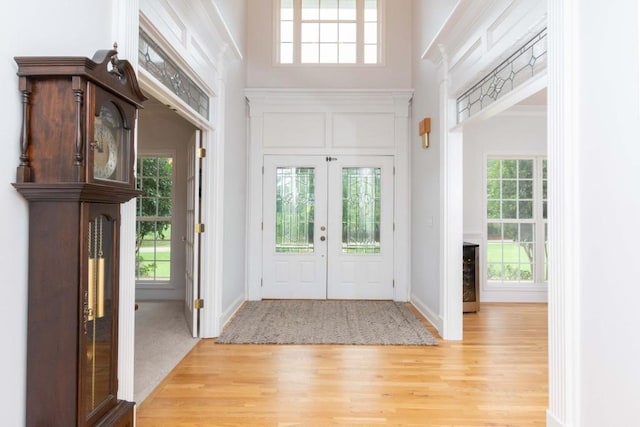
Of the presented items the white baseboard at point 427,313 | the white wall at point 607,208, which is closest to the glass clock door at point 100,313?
the white wall at point 607,208

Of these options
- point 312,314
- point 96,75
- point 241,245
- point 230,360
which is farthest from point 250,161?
point 96,75

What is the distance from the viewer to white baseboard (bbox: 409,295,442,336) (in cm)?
399

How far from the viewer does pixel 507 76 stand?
2729 millimetres

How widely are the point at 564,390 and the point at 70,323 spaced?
235 cm

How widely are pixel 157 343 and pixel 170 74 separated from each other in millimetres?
2469

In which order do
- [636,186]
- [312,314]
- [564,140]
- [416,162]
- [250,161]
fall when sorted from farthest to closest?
1. [250,161]
2. [416,162]
3. [312,314]
4. [564,140]
5. [636,186]

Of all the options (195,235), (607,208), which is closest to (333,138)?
(195,235)

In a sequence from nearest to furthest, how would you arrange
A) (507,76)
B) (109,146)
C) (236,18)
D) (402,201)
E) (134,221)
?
(109,146) → (134,221) → (507,76) → (236,18) → (402,201)

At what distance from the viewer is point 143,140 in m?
5.59

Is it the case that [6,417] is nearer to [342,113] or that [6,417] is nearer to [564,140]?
[564,140]

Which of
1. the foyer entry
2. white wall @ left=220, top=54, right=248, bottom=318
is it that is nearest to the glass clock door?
white wall @ left=220, top=54, right=248, bottom=318

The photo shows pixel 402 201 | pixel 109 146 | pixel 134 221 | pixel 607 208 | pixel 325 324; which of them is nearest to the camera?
pixel 109 146

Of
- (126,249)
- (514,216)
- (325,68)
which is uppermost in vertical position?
(325,68)

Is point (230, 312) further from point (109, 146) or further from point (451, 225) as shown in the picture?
point (109, 146)
